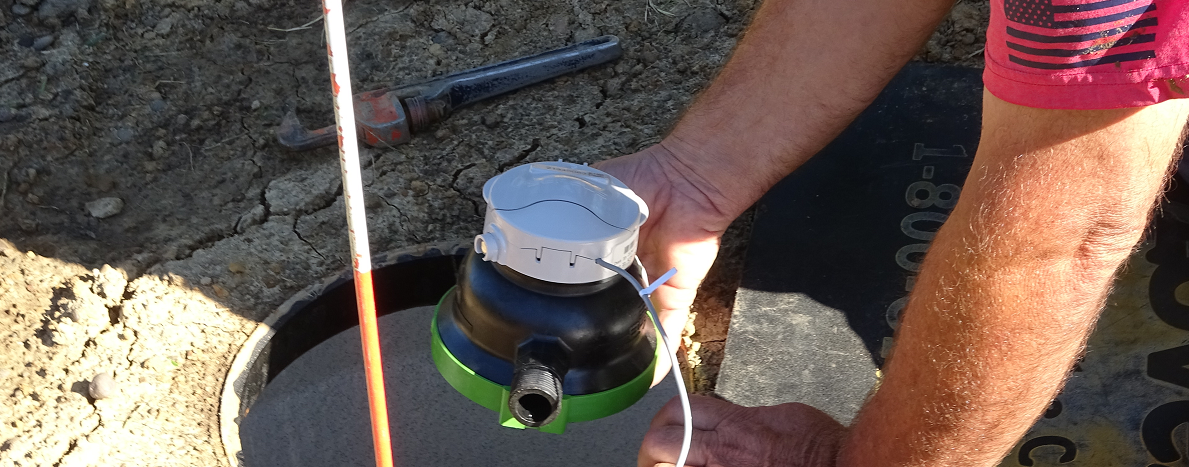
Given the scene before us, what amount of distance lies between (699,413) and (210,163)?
3.56ft

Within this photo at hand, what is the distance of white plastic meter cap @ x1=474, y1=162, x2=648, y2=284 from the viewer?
0.92m

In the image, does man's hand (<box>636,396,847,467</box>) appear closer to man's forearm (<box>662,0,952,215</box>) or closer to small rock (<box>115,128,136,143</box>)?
man's forearm (<box>662,0,952,215</box>)

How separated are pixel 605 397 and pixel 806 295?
0.60 meters

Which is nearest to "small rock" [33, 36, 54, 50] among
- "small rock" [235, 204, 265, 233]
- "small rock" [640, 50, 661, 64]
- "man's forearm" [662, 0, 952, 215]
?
"small rock" [235, 204, 265, 233]

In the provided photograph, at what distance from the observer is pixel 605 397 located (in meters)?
1.03

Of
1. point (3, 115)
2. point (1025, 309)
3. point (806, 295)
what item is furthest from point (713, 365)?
point (3, 115)

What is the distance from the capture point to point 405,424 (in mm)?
1535

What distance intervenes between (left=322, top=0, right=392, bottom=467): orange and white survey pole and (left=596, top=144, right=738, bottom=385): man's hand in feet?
1.62

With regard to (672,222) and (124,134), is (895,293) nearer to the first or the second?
(672,222)

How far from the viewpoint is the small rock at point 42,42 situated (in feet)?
5.88

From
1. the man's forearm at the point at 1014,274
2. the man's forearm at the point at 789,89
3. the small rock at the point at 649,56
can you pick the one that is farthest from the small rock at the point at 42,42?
the man's forearm at the point at 1014,274

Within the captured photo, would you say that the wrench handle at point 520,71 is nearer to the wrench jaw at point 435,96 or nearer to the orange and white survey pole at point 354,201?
the wrench jaw at point 435,96

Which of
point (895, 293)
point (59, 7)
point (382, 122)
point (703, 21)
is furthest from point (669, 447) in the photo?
point (59, 7)

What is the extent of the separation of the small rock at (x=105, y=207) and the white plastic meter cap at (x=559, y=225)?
90 cm
